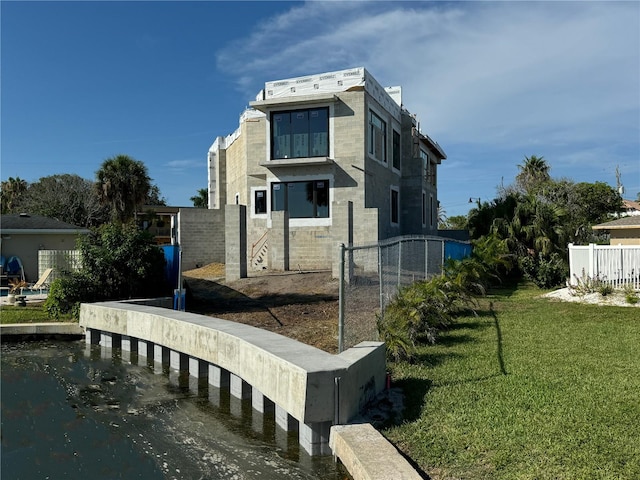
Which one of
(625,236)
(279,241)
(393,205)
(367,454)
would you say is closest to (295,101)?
(279,241)

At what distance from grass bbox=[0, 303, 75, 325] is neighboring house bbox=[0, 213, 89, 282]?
930 cm

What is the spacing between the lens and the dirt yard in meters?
10.9

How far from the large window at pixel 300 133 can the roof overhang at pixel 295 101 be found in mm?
398

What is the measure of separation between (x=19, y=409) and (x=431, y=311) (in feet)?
23.3

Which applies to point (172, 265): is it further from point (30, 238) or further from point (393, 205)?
point (393, 205)

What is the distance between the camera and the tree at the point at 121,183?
119 ft

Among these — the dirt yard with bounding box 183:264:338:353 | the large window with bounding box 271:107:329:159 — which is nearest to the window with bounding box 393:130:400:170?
the large window with bounding box 271:107:329:159

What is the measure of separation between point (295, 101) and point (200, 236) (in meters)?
9.21

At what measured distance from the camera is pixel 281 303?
14805mm

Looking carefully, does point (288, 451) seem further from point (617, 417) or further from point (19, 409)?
point (19, 409)

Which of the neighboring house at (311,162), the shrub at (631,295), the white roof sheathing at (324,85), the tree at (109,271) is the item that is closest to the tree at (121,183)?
the neighboring house at (311,162)

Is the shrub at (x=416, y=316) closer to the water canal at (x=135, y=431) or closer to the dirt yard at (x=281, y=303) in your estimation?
the dirt yard at (x=281, y=303)

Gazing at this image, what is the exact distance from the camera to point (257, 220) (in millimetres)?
26359

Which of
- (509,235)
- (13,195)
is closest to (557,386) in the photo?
(509,235)
